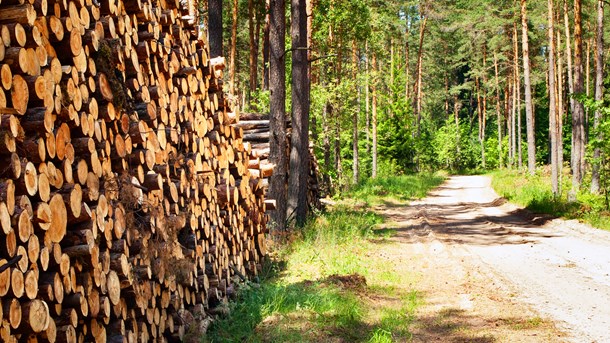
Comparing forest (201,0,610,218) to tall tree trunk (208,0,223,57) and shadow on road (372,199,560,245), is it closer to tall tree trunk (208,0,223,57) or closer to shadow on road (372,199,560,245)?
tall tree trunk (208,0,223,57)

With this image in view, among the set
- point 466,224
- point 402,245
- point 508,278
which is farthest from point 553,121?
point 508,278

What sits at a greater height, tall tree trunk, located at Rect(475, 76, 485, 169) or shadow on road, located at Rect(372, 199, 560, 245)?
tall tree trunk, located at Rect(475, 76, 485, 169)

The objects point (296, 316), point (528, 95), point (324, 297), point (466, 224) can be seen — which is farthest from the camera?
point (528, 95)

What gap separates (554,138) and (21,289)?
78.2ft

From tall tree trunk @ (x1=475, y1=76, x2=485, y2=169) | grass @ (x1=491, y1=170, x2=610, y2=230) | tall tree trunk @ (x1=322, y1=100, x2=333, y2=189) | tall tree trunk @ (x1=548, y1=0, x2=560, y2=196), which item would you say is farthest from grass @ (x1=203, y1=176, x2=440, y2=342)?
tall tree trunk @ (x1=475, y1=76, x2=485, y2=169)

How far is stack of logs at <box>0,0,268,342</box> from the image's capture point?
3752 mm

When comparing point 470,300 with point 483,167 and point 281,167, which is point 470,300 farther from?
point 483,167

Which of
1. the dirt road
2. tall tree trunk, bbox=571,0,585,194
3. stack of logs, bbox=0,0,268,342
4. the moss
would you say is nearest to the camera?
stack of logs, bbox=0,0,268,342

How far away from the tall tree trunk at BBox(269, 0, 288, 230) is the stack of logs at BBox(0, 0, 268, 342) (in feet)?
12.2

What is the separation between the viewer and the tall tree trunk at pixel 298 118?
13477 millimetres

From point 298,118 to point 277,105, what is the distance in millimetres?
1464

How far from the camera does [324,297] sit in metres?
7.29

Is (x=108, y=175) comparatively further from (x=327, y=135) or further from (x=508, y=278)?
(x=327, y=135)

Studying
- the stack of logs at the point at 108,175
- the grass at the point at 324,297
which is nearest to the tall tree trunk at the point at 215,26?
the grass at the point at 324,297
